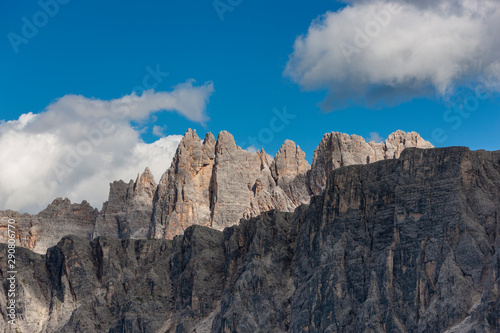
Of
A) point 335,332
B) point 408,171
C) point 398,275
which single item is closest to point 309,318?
point 335,332

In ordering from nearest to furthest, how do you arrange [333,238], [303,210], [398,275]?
[398,275] → [333,238] → [303,210]

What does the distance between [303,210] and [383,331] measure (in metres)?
45.4

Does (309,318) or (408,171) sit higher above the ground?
(408,171)

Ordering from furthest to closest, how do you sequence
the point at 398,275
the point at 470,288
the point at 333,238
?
the point at 333,238, the point at 398,275, the point at 470,288

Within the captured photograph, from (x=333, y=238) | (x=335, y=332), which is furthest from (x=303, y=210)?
(x=335, y=332)

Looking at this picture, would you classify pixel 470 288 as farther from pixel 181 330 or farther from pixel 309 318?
pixel 181 330

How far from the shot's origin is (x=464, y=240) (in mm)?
147750

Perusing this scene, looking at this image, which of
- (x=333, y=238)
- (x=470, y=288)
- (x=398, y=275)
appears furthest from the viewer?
(x=333, y=238)

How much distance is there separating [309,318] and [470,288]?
93.8 ft

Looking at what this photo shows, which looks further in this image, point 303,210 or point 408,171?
point 303,210

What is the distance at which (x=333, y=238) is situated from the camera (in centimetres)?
16675

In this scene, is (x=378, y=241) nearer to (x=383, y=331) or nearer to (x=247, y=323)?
(x=383, y=331)

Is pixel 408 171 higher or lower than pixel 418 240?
higher

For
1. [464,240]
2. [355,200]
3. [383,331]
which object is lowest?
[383,331]
